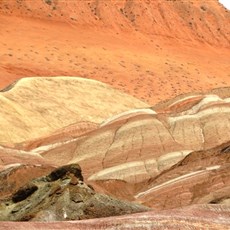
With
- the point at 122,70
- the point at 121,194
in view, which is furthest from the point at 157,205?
the point at 122,70

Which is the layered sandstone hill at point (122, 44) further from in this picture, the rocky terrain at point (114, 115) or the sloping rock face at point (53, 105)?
the sloping rock face at point (53, 105)

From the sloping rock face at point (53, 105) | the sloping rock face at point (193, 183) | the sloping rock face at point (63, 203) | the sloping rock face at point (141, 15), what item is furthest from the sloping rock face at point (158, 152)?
the sloping rock face at point (141, 15)

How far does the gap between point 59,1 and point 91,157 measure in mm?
66809

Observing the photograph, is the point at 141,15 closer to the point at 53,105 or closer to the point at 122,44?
the point at 122,44

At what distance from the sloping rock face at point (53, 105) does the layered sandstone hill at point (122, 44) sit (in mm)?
8761

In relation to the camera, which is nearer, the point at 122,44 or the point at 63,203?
the point at 63,203

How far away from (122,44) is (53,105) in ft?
113

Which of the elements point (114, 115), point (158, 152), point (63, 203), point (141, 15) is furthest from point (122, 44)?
point (63, 203)

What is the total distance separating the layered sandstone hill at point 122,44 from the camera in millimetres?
98188

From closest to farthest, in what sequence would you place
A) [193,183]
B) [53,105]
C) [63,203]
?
[63,203] → [193,183] → [53,105]

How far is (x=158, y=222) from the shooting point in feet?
44.1

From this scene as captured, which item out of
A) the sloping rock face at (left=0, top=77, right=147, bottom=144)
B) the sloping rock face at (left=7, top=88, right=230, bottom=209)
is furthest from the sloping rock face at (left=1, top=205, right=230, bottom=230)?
the sloping rock face at (left=0, top=77, right=147, bottom=144)

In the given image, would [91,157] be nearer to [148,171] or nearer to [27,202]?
[148,171]

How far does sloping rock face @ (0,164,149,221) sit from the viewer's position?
1823cm
